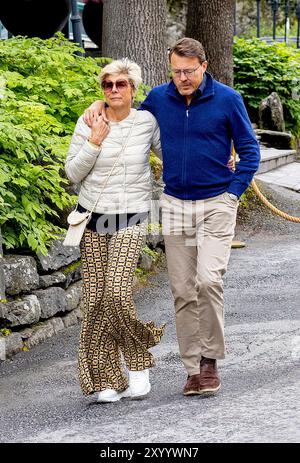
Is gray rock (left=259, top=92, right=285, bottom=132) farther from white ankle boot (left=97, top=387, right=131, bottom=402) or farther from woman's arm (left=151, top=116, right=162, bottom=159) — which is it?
white ankle boot (left=97, top=387, right=131, bottom=402)

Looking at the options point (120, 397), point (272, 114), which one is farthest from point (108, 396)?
point (272, 114)

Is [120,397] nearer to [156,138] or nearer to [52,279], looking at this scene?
[156,138]

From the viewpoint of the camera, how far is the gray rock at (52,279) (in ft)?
26.9

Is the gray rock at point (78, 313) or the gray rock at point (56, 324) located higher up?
→ the gray rock at point (56, 324)

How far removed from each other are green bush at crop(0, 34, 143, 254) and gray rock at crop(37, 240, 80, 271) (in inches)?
3.6

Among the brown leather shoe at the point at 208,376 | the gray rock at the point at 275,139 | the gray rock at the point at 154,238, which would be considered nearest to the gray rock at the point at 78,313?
the gray rock at the point at 154,238

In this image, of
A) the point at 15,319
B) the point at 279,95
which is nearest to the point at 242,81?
the point at 279,95

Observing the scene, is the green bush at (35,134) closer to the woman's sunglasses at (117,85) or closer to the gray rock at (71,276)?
the gray rock at (71,276)

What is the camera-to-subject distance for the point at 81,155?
585cm

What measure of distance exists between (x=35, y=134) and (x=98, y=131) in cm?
279

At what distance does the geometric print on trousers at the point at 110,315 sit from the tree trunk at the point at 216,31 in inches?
320

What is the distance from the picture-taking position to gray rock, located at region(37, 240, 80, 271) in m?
8.22

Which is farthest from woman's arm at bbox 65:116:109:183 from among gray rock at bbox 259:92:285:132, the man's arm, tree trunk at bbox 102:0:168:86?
gray rock at bbox 259:92:285:132

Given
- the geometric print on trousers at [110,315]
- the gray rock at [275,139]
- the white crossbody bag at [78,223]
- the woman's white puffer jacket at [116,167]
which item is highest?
the woman's white puffer jacket at [116,167]
